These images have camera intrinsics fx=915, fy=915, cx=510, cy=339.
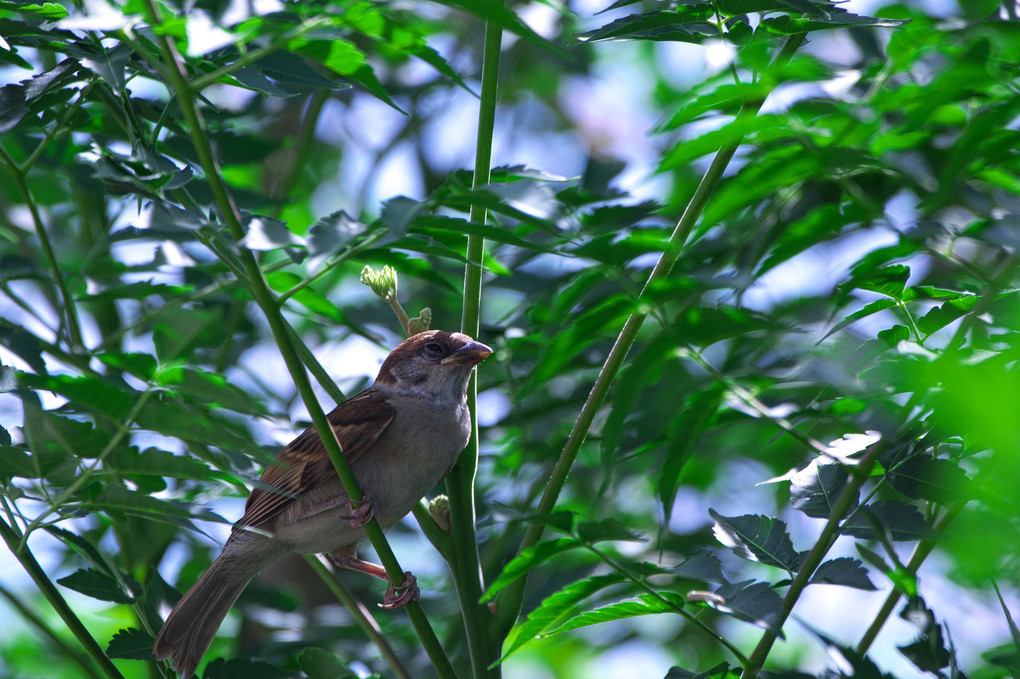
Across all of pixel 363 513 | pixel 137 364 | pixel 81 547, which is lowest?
pixel 81 547

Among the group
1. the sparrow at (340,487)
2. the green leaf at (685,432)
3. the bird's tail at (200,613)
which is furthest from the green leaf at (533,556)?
the bird's tail at (200,613)

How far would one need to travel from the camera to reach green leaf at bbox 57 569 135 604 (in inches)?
84.5

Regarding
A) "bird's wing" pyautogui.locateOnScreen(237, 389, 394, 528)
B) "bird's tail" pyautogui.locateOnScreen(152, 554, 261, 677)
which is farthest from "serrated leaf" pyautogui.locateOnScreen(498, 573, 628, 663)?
"bird's wing" pyautogui.locateOnScreen(237, 389, 394, 528)

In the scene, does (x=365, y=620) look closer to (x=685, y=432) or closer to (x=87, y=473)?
(x=87, y=473)

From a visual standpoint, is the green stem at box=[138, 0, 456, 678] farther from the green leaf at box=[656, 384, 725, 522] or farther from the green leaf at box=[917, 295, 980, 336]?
the green leaf at box=[917, 295, 980, 336]

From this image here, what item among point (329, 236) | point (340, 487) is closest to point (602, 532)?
point (329, 236)

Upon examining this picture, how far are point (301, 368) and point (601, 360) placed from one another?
1.50 metres

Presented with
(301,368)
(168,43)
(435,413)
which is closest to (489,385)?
(435,413)

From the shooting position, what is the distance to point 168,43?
5.69 ft

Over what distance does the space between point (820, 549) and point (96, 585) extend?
5.45 feet

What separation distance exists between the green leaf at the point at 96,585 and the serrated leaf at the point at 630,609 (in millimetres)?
1089

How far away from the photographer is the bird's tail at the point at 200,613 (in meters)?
2.91

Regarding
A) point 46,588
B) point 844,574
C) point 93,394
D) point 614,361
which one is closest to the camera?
point 844,574

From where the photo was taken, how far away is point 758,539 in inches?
78.5
